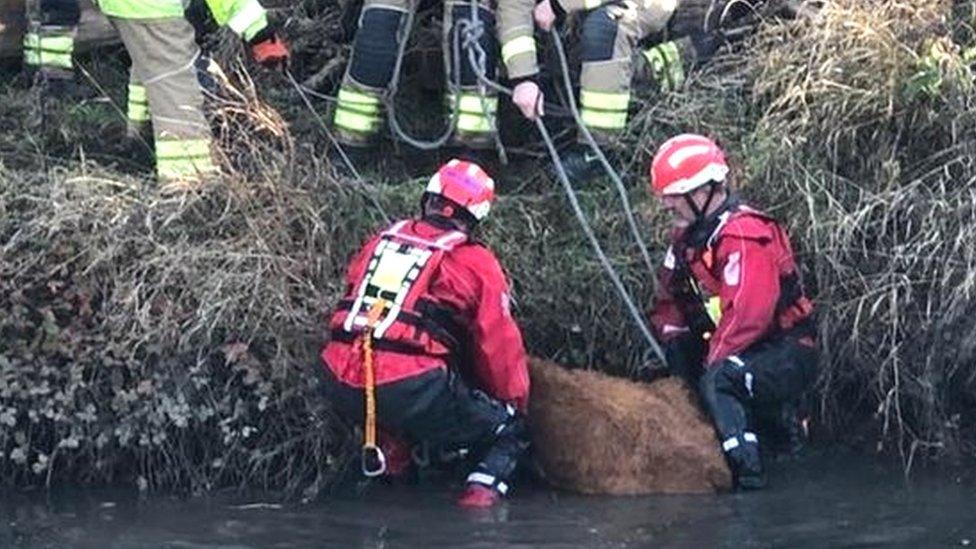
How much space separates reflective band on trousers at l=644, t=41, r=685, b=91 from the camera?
34.9ft

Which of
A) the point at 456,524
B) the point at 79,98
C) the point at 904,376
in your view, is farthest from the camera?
the point at 79,98

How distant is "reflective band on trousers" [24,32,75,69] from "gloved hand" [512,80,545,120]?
2.15 metres

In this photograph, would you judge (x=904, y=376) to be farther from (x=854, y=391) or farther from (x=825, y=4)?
(x=825, y=4)

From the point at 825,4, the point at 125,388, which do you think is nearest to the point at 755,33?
the point at 825,4

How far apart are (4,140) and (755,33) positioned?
3650mm

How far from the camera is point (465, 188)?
29.7ft

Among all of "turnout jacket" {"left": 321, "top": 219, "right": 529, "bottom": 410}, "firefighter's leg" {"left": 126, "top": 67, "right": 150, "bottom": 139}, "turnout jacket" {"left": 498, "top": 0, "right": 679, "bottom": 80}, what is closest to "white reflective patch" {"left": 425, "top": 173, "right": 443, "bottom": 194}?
"turnout jacket" {"left": 321, "top": 219, "right": 529, "bottom": 410}

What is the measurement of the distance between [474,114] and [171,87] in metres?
1.42

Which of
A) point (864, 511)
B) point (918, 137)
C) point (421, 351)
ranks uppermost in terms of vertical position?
point (918, 137)

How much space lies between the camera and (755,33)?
10695mm

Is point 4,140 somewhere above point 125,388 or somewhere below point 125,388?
above

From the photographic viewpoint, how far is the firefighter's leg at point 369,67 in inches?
402

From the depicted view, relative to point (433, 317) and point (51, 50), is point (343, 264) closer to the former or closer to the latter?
point (433, 317)

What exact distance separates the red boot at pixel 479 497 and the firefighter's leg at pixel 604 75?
81.3 inches
